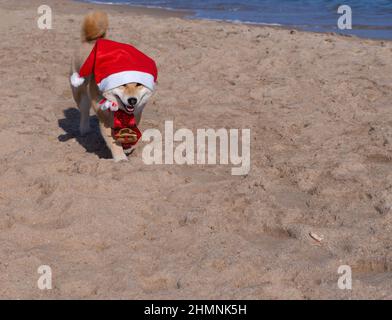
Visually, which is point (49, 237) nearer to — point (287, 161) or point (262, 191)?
point (262, 191)

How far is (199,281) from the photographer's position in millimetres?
2691

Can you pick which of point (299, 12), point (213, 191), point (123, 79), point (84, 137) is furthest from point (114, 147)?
point (299, 12)

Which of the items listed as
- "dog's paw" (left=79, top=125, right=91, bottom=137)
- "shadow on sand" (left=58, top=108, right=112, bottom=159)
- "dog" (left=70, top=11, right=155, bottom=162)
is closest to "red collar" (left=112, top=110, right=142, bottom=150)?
"dog" (left=70, top=11, right=155, bottom=162)

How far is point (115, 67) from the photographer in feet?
12.8

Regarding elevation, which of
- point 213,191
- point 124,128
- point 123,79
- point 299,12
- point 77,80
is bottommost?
point 213,191

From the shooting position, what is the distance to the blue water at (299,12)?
983 centimetres

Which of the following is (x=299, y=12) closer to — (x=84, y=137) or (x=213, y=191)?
(x=84, y=137)

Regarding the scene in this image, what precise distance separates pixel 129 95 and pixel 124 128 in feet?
0.91

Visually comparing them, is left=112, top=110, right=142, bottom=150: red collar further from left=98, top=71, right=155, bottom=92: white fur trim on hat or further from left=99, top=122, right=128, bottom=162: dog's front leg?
left=98, top=71, right=155, bottom=92: white fur trim on hat

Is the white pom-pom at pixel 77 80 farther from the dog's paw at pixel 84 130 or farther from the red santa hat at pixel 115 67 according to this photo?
the dog's paw at pixel 84 130

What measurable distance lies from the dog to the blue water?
18.5ft

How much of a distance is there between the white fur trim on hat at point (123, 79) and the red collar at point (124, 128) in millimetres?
216

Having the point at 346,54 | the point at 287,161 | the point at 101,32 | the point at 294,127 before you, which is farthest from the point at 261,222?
the point at 346,54
